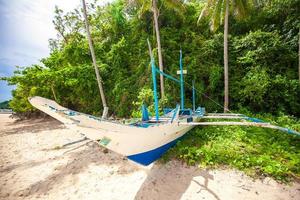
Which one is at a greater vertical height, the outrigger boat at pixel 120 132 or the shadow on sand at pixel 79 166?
the outrigger boat at pixel 120 132

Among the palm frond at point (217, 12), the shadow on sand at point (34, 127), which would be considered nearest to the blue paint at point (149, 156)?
the palm frond at point (217, 12)

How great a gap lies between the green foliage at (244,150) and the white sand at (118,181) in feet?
1.16

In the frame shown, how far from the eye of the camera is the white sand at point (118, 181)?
14.8 ft

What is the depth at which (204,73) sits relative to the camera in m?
12.4

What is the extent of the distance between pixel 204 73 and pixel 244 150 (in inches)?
284

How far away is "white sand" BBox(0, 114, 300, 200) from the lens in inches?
178

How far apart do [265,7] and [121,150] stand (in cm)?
1406

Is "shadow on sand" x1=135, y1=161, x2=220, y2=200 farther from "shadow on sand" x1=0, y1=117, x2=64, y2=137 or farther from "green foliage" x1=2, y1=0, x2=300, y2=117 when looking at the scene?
"shadow on sand" x1=0, y1=117, x2=64, y2=137

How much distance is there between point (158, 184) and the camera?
4965 millimetres

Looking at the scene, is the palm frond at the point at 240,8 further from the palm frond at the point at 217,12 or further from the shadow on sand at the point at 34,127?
the shadow on sand at the point at 34,127

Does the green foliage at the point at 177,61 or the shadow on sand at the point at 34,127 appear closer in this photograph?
the green foliage at the point at 177,61

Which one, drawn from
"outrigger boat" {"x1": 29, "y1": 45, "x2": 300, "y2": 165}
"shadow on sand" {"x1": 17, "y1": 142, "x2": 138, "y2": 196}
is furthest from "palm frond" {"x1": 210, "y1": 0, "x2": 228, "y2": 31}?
"shadow on sand" {"x1": 17, "y1": 142, "x2": 138, "y2": 196}

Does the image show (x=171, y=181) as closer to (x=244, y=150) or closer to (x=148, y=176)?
(x=148, y=176)

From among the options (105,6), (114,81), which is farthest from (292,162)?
(105,6)
